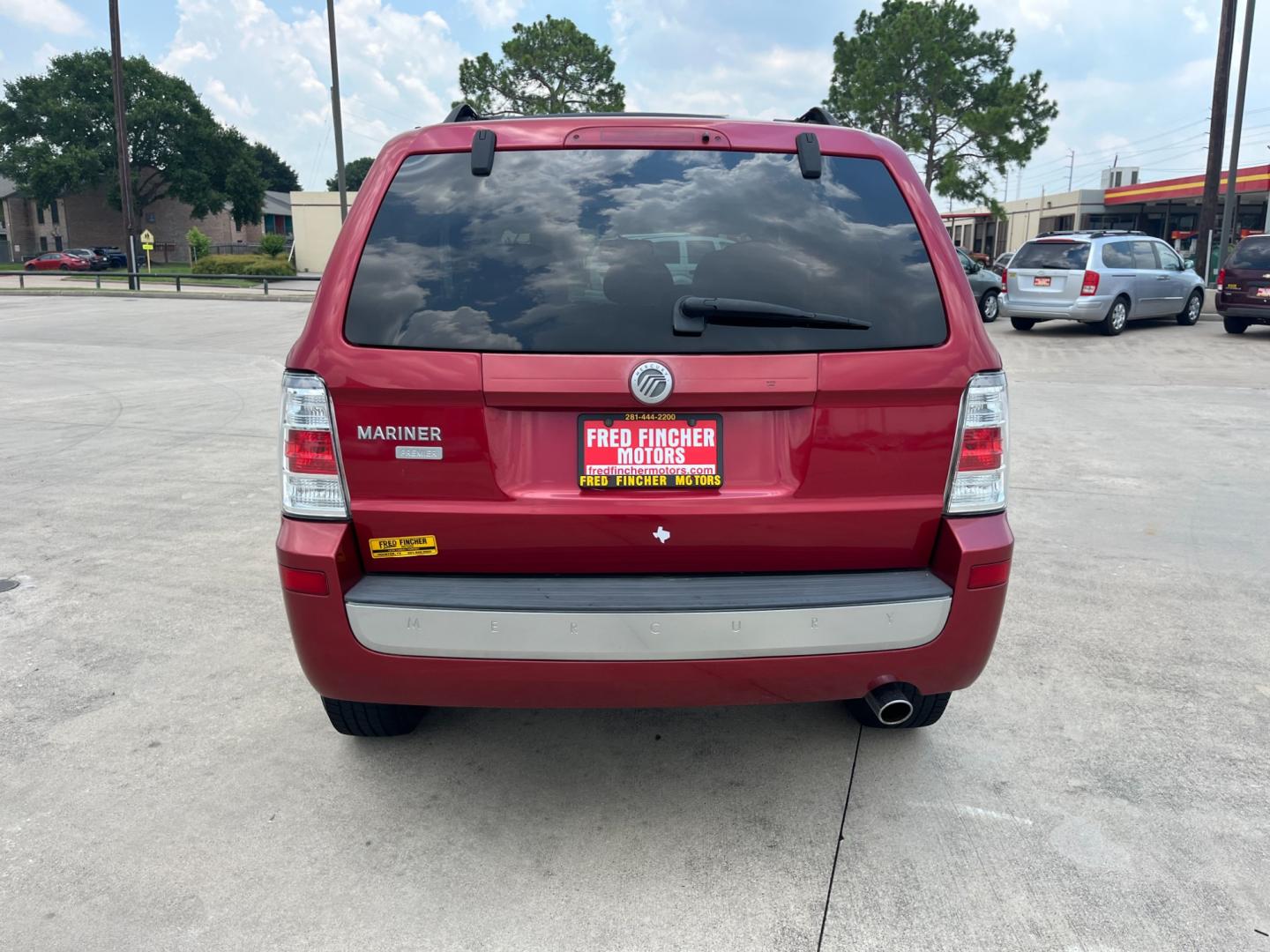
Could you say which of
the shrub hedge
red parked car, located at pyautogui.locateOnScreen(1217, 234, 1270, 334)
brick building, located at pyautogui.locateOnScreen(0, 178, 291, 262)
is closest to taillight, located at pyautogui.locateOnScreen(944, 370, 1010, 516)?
red parked car, located at pyautogui.locateOnScreen(1217, 234, 1270, 334)

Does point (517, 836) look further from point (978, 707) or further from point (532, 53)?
point (532, 53)

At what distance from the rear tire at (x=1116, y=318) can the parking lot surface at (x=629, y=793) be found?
13.3 metres

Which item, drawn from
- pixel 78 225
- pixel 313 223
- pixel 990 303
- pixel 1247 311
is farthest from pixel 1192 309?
pixel 78 225

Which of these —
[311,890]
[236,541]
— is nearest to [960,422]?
[311,890]

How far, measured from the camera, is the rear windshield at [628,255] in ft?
8.85

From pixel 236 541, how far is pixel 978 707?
166 inches

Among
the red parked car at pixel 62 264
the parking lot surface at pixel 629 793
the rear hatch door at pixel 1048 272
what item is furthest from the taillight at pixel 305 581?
the red parked car at pixel 62 264

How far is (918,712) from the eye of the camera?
11.6ft

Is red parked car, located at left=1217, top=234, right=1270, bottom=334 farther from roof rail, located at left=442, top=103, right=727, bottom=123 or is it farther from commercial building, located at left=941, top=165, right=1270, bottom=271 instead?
commercial building, located at left=941, top=165, right=1270, bottom=271

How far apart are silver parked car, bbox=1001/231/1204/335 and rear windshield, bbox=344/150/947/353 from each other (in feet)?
53.4

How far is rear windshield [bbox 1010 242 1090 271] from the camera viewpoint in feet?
57.0

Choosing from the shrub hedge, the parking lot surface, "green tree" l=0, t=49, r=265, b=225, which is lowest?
the parking lot surface

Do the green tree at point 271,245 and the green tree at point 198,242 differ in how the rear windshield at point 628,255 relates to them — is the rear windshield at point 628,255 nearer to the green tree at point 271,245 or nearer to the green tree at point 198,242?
the green tree at point 271,245

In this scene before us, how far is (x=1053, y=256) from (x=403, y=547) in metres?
17.4
